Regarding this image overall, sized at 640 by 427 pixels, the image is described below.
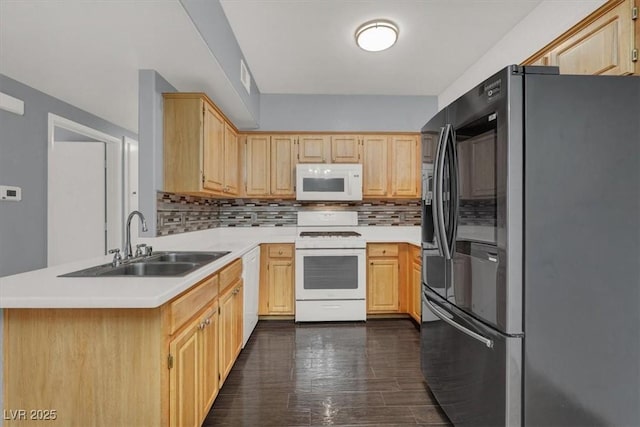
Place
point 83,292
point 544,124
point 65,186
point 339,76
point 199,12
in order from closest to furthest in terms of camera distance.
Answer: point 83,292 → point 544,124 → point 199,12 → point 339,76 → point 65,186

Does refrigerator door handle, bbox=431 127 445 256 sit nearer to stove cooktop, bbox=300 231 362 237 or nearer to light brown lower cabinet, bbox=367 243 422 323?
light brown lower cabinet, bbox=367 243 422 323

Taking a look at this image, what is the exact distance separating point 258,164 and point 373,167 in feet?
4.49

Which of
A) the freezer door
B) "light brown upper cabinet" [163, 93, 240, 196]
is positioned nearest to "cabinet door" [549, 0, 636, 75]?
the freezer door

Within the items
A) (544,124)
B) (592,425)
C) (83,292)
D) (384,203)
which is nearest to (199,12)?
(83,292)

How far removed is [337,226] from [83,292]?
10.4 feet

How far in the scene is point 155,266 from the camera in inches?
81.3

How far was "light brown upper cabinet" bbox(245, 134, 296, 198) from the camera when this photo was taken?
3.97 m

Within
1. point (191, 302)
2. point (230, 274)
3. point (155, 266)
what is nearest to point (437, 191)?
point (191, 302)

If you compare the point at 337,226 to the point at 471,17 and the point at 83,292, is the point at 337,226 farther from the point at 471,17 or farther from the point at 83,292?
the point at 83,292

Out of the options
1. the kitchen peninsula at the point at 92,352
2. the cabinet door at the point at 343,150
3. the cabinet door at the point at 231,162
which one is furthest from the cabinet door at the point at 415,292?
the kitchen peninsula at the point at 92,352

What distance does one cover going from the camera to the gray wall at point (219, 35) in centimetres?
183

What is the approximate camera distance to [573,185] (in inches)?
53.5

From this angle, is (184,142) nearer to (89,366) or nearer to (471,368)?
(89,366)

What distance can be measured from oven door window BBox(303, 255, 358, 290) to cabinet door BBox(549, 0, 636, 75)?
2387 mm
